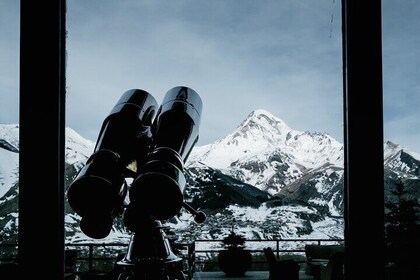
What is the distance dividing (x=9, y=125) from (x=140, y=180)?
0.28 meters

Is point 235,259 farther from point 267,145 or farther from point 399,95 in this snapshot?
point 399,95

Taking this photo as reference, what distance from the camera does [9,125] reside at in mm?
867

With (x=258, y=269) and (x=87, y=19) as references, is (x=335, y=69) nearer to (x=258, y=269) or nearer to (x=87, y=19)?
(x=87, y=19)

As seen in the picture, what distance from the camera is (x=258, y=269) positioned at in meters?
7.81

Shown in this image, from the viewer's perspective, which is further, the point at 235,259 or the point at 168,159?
the point at 235,259

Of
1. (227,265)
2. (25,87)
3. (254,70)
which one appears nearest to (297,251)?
(227,265)

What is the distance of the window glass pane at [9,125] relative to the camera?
0.83m

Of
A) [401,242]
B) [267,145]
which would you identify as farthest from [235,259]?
[401,242]

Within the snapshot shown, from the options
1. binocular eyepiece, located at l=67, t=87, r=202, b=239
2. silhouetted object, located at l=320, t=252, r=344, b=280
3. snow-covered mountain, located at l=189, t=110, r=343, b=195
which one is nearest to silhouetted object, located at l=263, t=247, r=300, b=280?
silhouetted object, located at l=320, t=252, r=344, b=280

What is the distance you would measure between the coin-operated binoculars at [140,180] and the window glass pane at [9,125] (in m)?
0.12

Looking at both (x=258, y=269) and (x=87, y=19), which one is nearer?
(x=87, y=19)

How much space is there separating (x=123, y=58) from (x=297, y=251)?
5450mm

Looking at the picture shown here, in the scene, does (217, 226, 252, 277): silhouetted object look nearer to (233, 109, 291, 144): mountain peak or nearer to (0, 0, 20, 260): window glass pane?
(233, 109, 291, 144): mountain peak

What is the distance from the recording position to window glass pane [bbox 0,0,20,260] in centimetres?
83
